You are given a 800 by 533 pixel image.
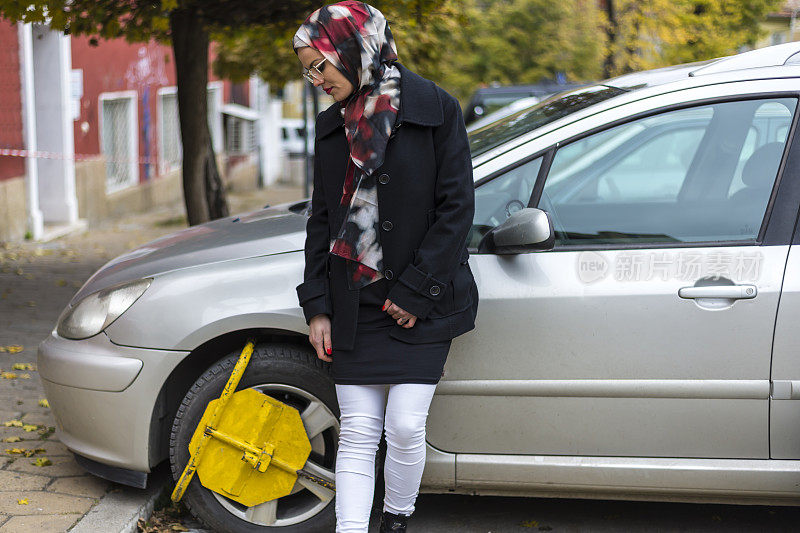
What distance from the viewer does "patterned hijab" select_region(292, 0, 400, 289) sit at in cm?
278

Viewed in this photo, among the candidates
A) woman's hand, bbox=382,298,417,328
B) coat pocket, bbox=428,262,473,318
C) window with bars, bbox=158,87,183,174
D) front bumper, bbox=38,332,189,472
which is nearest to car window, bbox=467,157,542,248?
coat pocket, bbox=428,262,473,318

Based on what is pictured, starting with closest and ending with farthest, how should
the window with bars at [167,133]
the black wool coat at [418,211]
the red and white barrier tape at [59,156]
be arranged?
the black wool coat at [418,211] → the red and white barrier tape at [59,156] → the window with bars at [167,133]

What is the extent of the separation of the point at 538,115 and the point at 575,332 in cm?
95

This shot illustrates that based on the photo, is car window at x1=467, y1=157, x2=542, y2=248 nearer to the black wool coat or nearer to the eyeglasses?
the black wool coat

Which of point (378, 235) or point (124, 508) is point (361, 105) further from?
point (124, 508)

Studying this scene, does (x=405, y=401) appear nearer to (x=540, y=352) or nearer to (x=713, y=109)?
(x=540, y=352)

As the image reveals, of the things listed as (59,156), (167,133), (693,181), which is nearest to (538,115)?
(693,181)

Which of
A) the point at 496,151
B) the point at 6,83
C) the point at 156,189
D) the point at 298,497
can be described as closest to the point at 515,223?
the point at 496,151

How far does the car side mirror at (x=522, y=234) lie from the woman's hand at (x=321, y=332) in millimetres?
642

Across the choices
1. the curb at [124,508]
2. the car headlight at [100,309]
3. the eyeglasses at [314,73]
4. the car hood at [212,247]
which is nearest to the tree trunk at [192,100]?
the car hood at [212,247]

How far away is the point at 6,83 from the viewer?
11562mm

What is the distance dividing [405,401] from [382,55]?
102 centimetres

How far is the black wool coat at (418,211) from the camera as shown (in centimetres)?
289

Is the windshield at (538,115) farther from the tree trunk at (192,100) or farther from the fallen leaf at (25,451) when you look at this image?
the tree trunk at (192,100)
